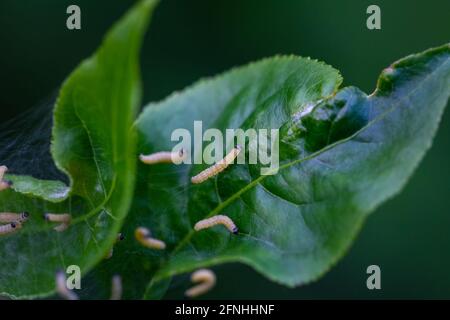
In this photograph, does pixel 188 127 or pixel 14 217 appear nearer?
pixel 14 217

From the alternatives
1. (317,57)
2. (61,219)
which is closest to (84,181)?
(61,219)

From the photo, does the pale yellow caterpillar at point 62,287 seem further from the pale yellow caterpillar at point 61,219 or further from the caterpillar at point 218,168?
the caterpillar at point 218,168

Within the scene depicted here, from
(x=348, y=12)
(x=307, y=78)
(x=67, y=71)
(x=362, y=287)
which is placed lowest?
(x=362, y=287)

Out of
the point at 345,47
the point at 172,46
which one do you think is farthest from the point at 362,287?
the point at 172,46

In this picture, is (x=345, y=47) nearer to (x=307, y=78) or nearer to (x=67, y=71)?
(x=67, y=71)

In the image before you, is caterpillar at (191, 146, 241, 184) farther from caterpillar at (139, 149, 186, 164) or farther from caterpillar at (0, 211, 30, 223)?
caterpillar at (0, 211, 30, 223)

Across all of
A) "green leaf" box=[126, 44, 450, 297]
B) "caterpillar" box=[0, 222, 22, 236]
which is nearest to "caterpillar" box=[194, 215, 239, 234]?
"green leaf" box=[126, 44, 450, 297]

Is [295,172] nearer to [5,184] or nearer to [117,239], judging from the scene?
[117,239]

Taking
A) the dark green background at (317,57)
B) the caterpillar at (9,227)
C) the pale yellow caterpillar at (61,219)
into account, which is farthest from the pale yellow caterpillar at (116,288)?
the dark green background at (317,57)
